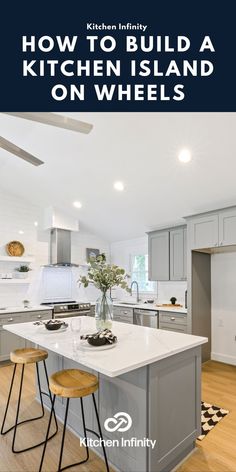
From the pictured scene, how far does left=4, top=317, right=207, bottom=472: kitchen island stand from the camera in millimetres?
1779

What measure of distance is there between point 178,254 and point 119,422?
317 centimetres

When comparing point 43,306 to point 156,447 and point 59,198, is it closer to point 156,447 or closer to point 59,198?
point 59,198

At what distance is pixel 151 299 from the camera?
5.62 metres

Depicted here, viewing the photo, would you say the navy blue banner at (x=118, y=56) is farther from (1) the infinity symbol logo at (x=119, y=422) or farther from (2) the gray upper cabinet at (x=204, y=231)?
(1) the infinity symbol logo at (x=119, y=422)

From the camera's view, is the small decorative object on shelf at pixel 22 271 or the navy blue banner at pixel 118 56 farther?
the small decorative object on shelf at pixel 22 271

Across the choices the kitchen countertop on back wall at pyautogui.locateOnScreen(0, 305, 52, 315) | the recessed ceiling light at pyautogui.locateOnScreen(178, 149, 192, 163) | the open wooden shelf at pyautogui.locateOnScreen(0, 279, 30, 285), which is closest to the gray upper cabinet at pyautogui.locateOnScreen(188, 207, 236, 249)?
the recessed ceiling light at pyautogui.locateOnScreen(178, 149, 192, 163)

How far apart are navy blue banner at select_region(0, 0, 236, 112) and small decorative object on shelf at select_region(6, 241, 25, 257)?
3061 mm

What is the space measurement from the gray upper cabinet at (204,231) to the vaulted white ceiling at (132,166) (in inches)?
6.9

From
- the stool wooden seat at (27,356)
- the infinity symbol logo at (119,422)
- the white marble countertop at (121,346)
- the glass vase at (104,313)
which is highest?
the glass vase at (104,313)

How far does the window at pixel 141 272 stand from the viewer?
580 centimetres

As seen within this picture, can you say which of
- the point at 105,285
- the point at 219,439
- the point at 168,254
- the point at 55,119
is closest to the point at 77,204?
the point at 168,254

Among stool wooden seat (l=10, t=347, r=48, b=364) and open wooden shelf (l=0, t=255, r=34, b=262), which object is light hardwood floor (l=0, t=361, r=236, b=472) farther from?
open wooden shelf (l=0, t=255, r=34, b=262)

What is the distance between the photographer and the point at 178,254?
481 centimetres

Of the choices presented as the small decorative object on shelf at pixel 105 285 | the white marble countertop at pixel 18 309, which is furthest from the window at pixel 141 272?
the small decorative object on shelf at pixel 105 285
